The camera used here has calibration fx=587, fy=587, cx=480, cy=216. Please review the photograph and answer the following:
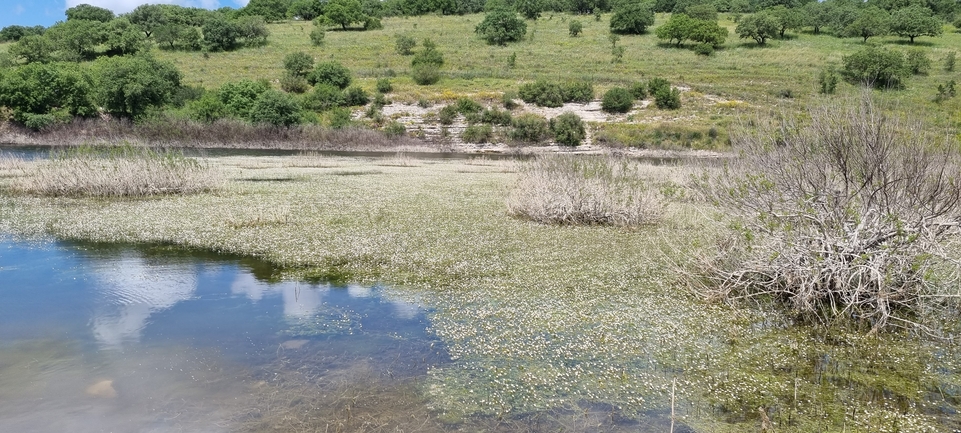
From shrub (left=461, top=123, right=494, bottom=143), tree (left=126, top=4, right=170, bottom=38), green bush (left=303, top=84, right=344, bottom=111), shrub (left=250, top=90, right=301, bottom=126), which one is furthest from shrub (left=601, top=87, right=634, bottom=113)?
tree (left=126, top=4, right=170, bottom=38)

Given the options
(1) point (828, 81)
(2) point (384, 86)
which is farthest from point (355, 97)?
(1) point (828, 81)

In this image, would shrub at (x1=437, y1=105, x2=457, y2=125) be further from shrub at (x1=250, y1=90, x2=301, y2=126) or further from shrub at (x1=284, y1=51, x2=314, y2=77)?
shrub at (x1=284, y1=51, x2=314, y2=77)

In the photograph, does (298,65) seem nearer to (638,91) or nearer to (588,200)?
(638,91)

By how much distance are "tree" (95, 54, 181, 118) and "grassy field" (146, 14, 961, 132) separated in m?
11.0

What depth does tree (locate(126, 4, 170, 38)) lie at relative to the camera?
90.6m

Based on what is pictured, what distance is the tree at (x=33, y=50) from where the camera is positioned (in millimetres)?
69875

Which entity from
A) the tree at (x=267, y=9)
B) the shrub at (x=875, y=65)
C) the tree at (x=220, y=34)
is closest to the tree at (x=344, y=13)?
the tree at (x=267, y=9)

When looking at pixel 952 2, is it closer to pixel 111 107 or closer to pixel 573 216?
pixel 573 216

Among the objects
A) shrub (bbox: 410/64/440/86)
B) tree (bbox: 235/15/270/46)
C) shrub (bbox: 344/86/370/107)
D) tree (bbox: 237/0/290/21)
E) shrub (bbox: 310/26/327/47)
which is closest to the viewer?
shrub (bbox: 344/86/370/107)

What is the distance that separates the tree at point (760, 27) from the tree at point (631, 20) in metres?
14.8

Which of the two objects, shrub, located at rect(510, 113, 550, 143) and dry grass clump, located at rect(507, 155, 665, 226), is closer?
dry grass clump, located at rect(507, 155, 665, 226)

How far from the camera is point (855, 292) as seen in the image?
9078mm

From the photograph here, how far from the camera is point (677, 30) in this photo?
275 ft

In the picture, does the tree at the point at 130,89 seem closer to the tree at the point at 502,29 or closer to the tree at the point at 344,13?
the tree at the point at 502,29
